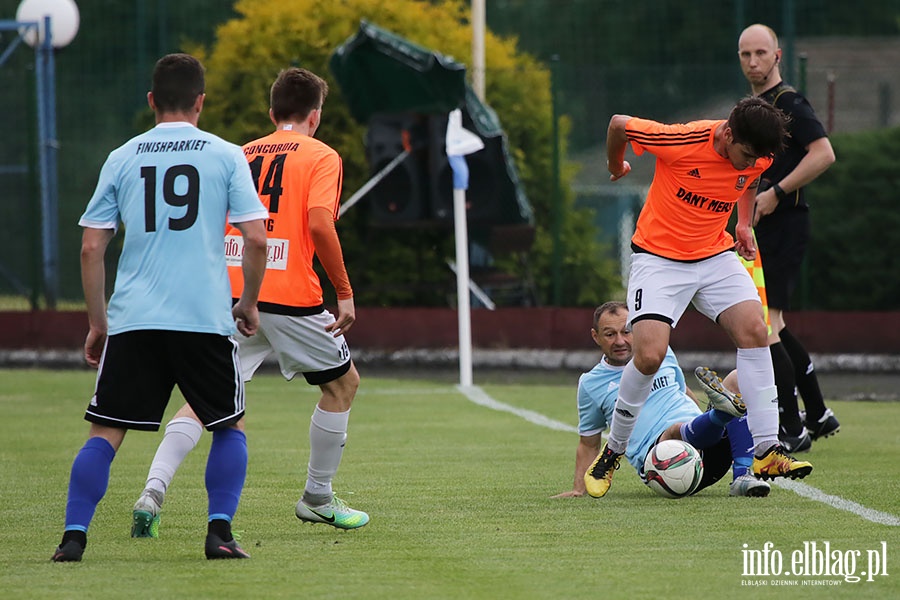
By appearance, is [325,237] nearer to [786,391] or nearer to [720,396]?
[720,396]

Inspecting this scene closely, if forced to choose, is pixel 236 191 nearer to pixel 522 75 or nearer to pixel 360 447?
pixel 360 447

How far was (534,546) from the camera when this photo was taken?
18.6 ft

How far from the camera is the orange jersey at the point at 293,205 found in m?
6.06

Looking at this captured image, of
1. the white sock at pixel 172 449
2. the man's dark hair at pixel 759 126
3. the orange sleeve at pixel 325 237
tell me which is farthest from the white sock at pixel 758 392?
the white sock at pixel 172 449

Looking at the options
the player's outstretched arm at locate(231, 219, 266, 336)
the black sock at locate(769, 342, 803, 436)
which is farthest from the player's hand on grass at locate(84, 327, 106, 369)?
the black sock at locate(769, 342, 803, 436)

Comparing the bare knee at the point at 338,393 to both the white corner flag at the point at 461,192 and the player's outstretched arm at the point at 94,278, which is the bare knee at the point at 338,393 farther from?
the white corner flag at the point at 461,192

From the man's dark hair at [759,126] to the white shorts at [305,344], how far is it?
2.13 m

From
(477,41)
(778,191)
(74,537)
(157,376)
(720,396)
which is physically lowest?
(74,537)

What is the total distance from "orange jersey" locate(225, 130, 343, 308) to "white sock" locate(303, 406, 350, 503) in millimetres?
501

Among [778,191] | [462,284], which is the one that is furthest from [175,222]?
[462,284]

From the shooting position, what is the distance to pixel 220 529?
212 inches

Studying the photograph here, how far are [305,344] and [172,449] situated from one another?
69 centimetres

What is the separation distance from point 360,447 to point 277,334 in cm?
327

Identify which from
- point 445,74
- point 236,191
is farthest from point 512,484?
point 445,74
